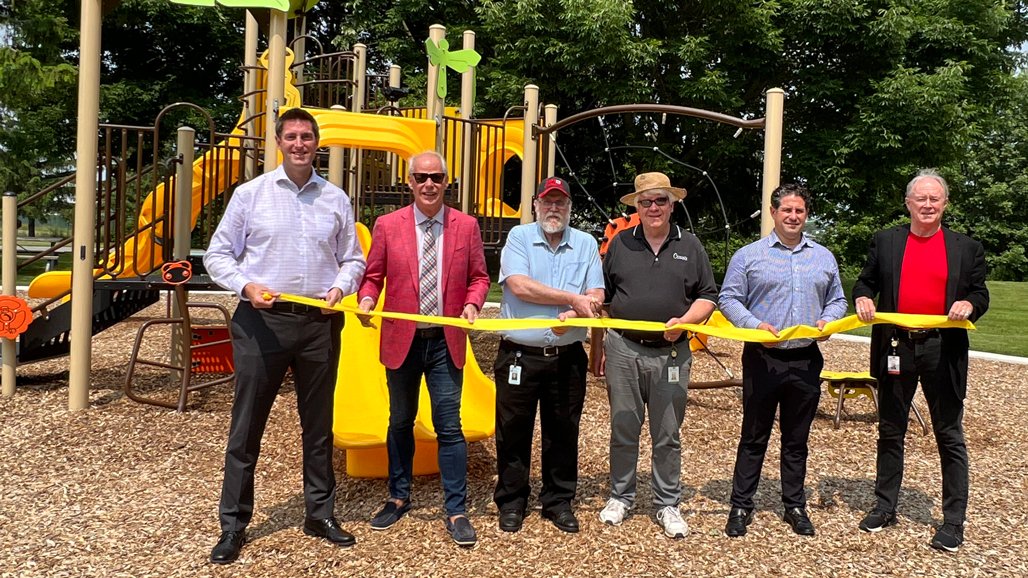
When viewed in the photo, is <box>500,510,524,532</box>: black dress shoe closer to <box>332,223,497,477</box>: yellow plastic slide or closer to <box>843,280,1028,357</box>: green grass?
<box>332,223,497,477</box>: yellow plastic slide

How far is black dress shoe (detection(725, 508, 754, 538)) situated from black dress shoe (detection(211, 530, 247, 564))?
2393 mm

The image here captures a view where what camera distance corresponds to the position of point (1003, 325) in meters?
15.9

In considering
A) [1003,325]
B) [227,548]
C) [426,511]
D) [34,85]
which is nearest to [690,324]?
[426,511]

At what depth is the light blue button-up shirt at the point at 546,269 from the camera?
381 centimetres

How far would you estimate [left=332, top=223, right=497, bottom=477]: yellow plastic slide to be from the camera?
170 inches

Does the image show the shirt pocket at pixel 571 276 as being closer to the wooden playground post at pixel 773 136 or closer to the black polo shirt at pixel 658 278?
the black polo shirt at pixel 658 278

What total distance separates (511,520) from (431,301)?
1.19m

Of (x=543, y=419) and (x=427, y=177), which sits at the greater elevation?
(x=427, y=177)

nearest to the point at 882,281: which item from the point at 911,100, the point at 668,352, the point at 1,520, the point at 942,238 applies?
the point at 942,238

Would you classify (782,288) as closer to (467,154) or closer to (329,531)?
(329,531)

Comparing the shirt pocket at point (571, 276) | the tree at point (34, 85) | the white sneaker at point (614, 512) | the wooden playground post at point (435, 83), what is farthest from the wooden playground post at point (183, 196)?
the tree at point (34, 85)

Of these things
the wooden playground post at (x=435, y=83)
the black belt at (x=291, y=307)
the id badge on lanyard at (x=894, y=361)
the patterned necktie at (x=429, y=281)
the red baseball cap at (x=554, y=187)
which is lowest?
the id badge on lanyard at (x=894, y=361)

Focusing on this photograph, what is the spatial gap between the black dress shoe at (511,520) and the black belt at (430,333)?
1.00 metres

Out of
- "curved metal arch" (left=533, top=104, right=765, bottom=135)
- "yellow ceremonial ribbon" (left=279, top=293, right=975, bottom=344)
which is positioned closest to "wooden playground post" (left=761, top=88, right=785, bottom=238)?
"curved metal arch" (left=533, top=104, right=765, bottom=135)
